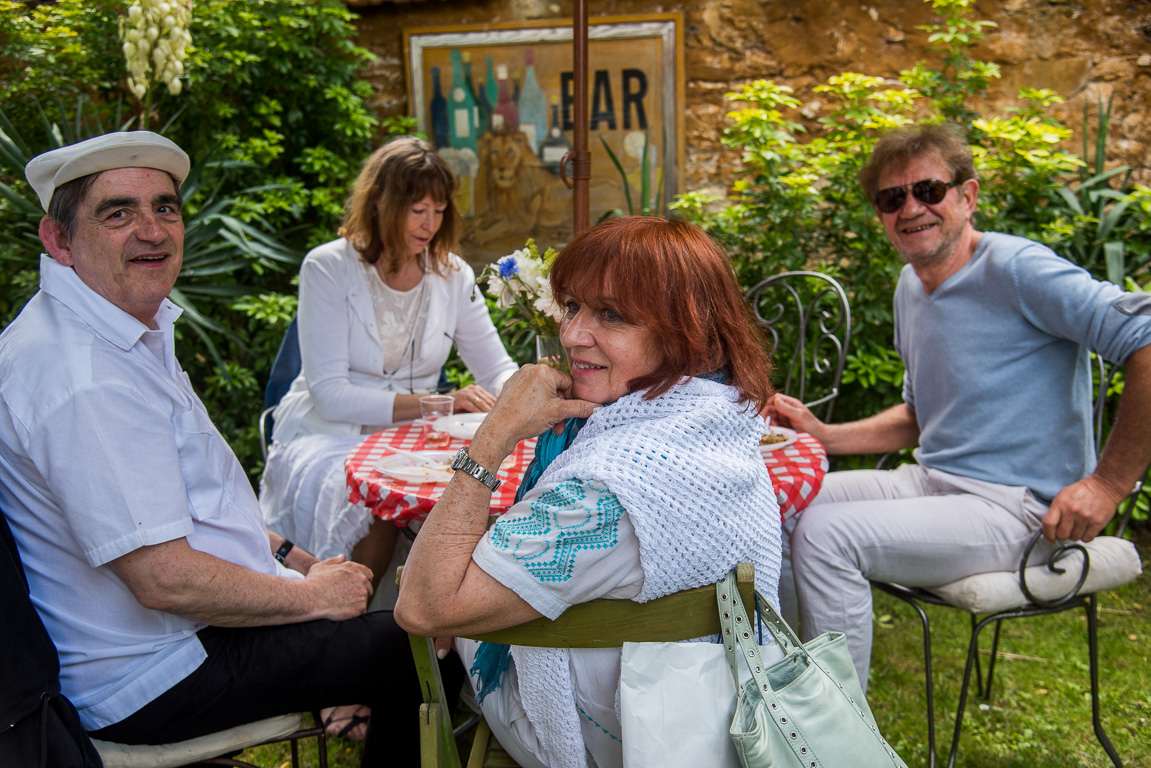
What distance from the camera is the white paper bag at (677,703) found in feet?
3.95

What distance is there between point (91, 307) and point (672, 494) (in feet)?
3.67

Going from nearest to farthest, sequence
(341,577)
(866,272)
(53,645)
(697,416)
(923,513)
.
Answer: (697,416), (53,645), (341,577), (923,513), (866,272)

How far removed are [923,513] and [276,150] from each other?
413 centimetres

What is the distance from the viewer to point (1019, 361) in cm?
232

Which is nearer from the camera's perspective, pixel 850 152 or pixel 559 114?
pixel 850 152

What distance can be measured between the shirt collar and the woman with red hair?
72 centimetres

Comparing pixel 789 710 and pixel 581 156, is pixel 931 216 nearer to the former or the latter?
pixel 581 156

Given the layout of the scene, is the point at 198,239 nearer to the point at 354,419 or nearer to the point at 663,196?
the point at 354,419

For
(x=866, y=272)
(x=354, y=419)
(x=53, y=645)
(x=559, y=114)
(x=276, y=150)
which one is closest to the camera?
(x=53, y=645)

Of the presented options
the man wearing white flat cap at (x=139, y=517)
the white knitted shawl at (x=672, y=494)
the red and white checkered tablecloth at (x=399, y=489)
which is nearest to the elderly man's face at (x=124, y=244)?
the man wearing white flat cap at (x=139, y=517)

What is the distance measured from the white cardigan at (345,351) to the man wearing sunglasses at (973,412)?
1.28 meters

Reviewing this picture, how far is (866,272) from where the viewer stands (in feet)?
13.9

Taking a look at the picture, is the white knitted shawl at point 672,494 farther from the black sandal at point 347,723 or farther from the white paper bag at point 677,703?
the black sandal at point 347,723

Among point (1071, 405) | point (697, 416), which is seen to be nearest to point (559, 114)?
point (1071, 405)
